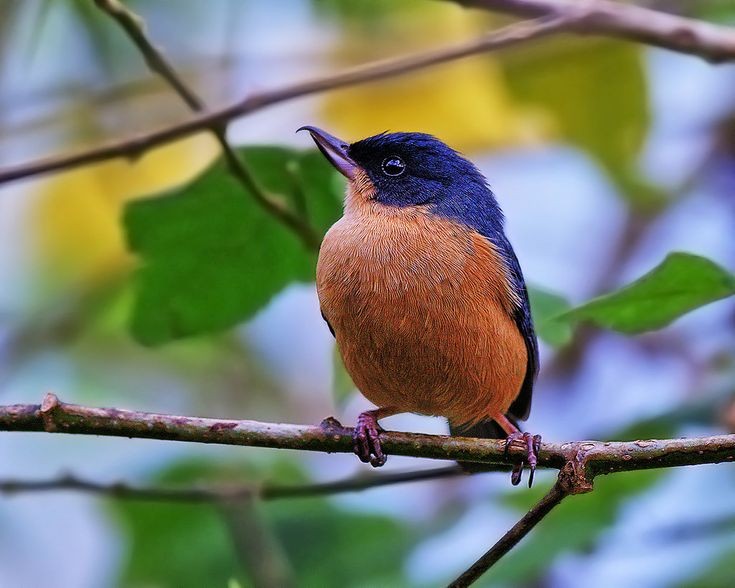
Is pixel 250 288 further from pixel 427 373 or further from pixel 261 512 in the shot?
pixel 261 512

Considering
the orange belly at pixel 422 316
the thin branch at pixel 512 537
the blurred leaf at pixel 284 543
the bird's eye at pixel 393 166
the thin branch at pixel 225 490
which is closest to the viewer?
the thin branch at pixel 512 537

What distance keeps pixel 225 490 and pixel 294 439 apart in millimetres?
1536

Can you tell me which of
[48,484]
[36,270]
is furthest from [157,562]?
[36,270]

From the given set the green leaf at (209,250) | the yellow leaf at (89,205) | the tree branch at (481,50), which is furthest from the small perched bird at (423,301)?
the yellow leaf at (89,205)

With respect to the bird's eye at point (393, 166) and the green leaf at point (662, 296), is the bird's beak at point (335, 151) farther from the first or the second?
the green leaf at point (662, 296)

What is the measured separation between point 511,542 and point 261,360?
5312mm

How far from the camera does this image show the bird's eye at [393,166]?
213 inches

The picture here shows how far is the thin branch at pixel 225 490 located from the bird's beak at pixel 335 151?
1.49 metres

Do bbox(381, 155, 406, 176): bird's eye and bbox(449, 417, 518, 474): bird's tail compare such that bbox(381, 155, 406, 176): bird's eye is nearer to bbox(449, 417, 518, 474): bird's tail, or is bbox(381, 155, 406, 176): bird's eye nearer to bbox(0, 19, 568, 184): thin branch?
bbox(0, 19, 568, 184): thin branch

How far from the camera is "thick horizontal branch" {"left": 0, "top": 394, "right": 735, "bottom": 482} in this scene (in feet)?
10.3

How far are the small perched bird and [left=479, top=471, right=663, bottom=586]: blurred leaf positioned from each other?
47 cm

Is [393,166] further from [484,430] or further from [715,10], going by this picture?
[715,10]

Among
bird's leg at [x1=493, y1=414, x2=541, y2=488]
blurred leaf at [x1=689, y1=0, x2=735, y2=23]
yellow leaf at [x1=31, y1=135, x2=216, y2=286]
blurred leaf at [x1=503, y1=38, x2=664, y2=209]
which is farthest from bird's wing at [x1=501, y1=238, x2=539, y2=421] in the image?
yellow leaf at [x1=31, y1=135, x2=216, y2=286]

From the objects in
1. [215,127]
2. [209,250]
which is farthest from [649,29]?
[209,250]
